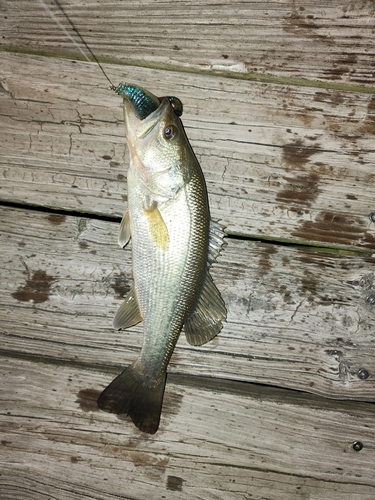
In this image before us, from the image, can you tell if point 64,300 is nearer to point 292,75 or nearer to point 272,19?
point 292,75

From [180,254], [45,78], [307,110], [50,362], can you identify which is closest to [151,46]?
[45,78]

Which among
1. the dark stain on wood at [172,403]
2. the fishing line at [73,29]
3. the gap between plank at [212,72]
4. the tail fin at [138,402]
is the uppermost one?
the fishing line at [73,29]

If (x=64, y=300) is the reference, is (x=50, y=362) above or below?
below

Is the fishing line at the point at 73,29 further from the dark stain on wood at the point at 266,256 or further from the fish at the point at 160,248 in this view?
the dark stain on wood at the point at 266,256

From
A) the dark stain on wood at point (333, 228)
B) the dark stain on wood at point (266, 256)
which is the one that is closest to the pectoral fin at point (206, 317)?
the dark stain on wood at point (266, 256)

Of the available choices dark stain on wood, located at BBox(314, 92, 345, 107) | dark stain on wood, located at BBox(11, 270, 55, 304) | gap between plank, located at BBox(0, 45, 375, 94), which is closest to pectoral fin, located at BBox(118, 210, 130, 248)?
dark stain on wood, located at BBox(11, 270, 55, 304)

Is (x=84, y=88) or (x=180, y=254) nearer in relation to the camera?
(x=180, y=254)

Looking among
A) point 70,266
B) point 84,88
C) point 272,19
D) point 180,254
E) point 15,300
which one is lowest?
point 15,300
